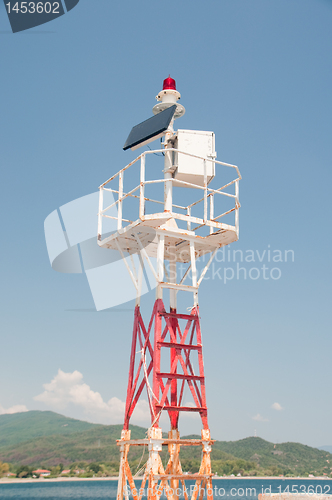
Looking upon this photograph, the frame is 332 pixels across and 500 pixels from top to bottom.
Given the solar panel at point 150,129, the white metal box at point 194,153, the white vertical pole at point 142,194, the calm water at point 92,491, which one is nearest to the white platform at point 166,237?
the white vertical pole at point 142,194

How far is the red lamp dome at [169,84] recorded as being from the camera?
898 inches

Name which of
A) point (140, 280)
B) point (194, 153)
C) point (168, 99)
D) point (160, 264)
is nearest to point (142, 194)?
point (160, 264)

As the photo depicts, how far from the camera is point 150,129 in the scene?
2131cm

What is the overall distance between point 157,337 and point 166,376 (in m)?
1.37

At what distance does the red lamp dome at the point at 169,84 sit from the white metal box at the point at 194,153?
2776mm

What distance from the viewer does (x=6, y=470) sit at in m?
176

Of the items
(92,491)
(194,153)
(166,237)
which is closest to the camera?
(166,237)

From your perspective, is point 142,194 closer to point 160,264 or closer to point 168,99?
point 160,264

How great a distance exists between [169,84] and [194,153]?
3862mm

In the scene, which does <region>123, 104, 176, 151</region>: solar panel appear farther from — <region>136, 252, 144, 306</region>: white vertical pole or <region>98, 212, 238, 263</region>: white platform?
<region>136, 252, 144, 306</region>: white vertical pole

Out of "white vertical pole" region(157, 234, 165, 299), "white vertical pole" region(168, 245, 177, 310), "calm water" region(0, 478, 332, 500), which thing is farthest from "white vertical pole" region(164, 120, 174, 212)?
"calm water" region(0, 478, 332, 500)

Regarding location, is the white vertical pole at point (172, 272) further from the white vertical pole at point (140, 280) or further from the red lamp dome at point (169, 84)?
the red lamp dome at point (169, 84)

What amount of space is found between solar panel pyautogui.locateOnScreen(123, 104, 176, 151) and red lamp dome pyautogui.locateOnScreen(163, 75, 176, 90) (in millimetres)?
1866

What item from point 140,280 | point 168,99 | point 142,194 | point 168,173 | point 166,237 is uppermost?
point 168,99
